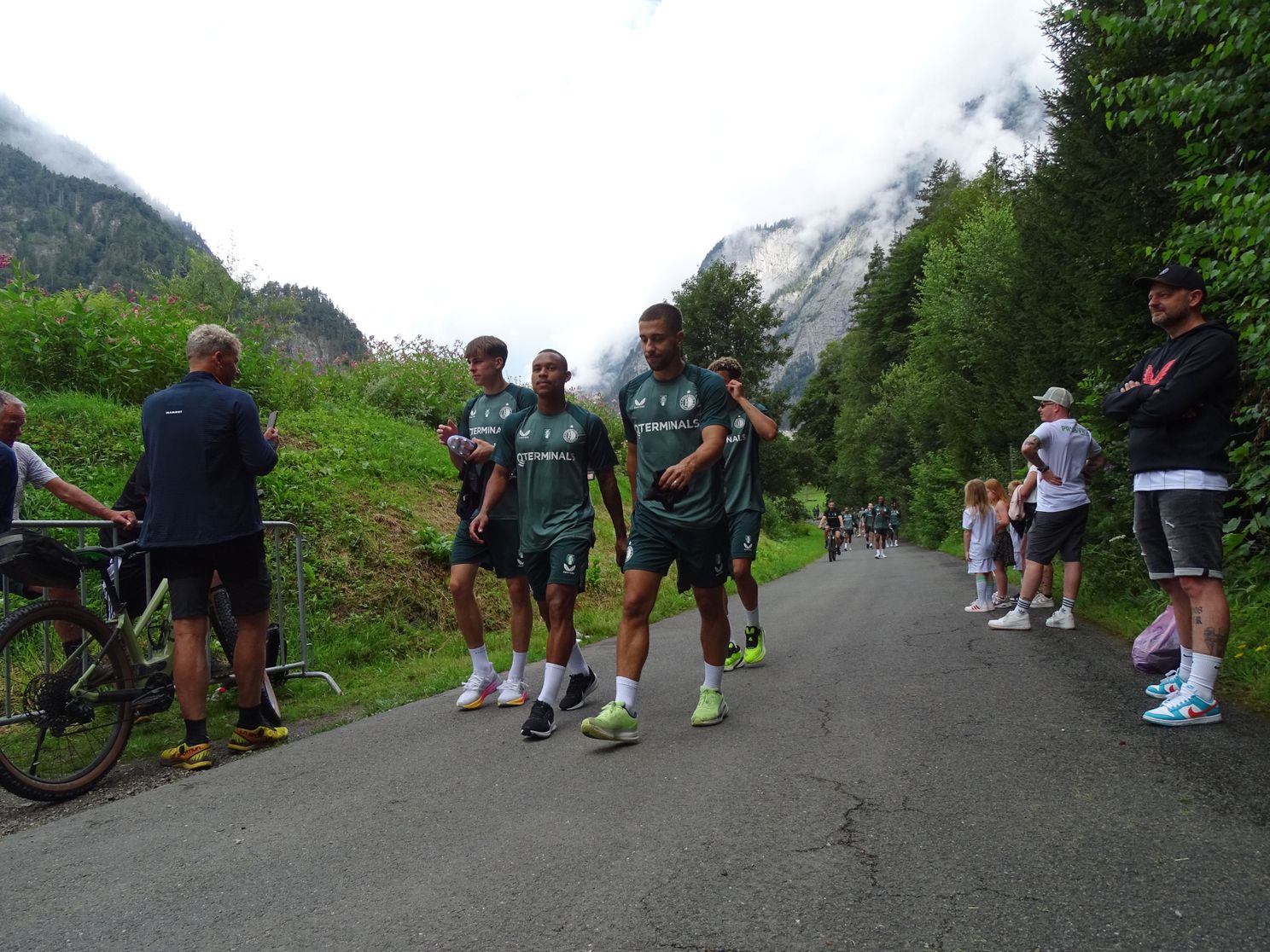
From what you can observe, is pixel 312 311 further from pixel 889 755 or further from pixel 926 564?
pixel 889 755

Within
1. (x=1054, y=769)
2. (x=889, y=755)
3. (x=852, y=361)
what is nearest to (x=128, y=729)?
(x=889, y=755)

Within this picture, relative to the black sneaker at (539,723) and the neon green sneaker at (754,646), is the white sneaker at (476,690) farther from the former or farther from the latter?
the neon green sneaker at (754,646)

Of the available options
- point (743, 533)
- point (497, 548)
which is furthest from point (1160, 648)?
point (497, 548)

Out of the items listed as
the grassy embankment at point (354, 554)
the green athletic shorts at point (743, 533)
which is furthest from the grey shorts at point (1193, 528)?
the grassy embankment at point (354, 554)

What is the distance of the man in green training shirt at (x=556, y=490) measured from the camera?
16.0ft

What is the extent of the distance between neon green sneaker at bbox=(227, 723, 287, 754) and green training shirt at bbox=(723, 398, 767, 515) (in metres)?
3.38

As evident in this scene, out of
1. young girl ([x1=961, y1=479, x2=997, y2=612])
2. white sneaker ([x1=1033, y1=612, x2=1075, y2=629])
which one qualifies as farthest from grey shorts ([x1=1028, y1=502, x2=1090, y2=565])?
young girl ([x1=961, y1=479, x2=997, y2=612])

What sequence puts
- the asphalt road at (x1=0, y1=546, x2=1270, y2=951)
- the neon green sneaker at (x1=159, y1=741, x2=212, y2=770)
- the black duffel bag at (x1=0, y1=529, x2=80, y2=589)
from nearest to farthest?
the asphalt road at (x1=0, y1=546, x2=1270, y2=951) → the black duffel bag at (x1=0, y1=529, x2=80, y2=589) → the neon green sneaker at (x1=159, y1=741, x2=212, y2=770)

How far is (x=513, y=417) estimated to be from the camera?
5.33m

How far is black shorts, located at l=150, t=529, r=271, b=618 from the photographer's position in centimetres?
457

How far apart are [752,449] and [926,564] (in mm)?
15513

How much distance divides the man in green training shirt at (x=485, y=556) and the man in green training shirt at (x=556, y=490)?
249mm

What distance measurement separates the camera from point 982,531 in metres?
10.1

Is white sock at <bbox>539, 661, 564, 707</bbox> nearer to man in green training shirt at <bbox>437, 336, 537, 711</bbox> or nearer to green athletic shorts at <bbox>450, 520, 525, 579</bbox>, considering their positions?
man in green training shirt at <bbox>437, 336, 537, 711</bbox>
